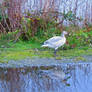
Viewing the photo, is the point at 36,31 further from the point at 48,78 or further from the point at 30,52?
the point at 48,78

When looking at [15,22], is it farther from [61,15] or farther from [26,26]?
[61,15]

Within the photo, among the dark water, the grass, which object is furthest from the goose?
the dark water

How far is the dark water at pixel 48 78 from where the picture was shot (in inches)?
193

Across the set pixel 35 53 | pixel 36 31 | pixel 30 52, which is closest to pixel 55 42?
pixel 35 53

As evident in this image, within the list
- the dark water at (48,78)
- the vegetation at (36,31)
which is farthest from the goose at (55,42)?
the dark water at (48,78)

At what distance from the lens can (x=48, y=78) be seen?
5.60 m

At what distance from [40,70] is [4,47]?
2903mm

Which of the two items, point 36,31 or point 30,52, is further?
point 36,31

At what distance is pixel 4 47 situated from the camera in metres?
8.85

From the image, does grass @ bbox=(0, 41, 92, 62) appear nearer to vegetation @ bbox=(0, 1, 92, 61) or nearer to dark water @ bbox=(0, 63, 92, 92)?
vegetation @ bbox=(0, 1, 92, 61)

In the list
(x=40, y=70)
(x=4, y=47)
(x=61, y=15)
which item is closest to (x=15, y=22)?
(x=4, y=47)

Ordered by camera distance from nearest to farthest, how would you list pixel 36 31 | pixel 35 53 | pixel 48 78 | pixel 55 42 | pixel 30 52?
pixel 48 78
pixel 55 42
pixel 35 53
pixel 30 52
pixel 36 31

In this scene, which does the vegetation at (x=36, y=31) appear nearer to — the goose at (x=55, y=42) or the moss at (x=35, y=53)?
the moss at (x=35, y=53)

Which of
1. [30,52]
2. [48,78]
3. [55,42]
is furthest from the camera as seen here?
[30,52]
